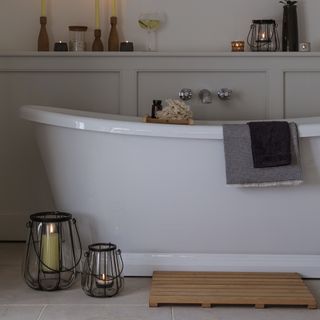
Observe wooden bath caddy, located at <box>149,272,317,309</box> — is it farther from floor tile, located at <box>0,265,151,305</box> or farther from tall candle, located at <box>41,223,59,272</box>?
tall candle, located at <box>41,223,59,272</box>

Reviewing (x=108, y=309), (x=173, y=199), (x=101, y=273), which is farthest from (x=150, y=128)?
(x=108, y=309)

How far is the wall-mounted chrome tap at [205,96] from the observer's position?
11.0 ft

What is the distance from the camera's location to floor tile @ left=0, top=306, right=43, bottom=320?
221 centimetres

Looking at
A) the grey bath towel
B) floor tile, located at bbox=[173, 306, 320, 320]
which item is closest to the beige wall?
the grey bath towel

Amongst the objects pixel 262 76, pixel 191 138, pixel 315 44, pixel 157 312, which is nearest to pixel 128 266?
pixel 157 312

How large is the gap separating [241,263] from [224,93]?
1075mm

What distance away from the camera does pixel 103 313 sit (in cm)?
226

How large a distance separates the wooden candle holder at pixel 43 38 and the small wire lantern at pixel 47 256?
3.85ft

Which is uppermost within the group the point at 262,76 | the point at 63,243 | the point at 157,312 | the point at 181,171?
the point at 262,76

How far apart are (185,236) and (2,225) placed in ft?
4.12

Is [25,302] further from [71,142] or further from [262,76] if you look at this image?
[262,76]

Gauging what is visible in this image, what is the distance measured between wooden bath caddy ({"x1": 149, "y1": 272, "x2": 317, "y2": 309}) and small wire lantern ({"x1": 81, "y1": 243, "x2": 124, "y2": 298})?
0.54ft

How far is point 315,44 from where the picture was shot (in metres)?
3.54

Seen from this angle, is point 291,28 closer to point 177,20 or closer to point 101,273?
point 177,20
